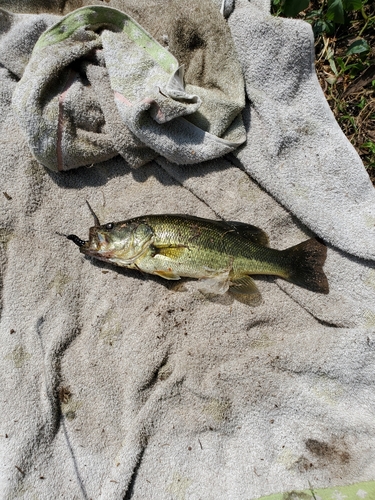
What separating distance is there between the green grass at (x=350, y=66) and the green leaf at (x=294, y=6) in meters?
0.12

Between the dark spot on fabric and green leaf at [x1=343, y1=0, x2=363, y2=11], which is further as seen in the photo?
green leaf at [x1=343, y1=0, x2=363, y2=11]

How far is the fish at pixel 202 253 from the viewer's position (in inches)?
102

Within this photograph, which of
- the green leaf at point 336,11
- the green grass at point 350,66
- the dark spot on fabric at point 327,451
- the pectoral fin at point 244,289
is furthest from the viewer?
the green grass at point 350,66

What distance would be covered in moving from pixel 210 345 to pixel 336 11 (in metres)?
2.88

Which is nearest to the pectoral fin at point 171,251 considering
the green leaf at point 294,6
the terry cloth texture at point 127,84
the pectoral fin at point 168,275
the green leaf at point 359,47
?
the pectoral fin at point 168,275

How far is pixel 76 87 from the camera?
2729mm

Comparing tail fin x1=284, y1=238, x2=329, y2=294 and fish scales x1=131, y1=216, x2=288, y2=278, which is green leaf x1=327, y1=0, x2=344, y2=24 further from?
fish scales x1=131, y1=216, x2=288, y2=278

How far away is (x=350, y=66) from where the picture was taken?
3.03m

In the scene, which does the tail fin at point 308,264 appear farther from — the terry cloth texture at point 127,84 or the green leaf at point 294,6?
the green leaf at point 294,6

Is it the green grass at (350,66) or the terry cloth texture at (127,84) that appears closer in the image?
the terry cloth texture at (127,84)

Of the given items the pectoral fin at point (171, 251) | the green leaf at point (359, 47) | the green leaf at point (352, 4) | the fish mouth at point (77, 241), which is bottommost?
the fish mouth at point (77, 241)

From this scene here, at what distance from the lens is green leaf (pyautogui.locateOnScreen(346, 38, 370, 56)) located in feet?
9.57

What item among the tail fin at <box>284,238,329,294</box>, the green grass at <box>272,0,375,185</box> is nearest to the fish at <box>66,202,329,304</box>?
the tail fin at <box>284,238,329,294</box>

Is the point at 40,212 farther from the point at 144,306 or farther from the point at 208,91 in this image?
the point at 208,91
